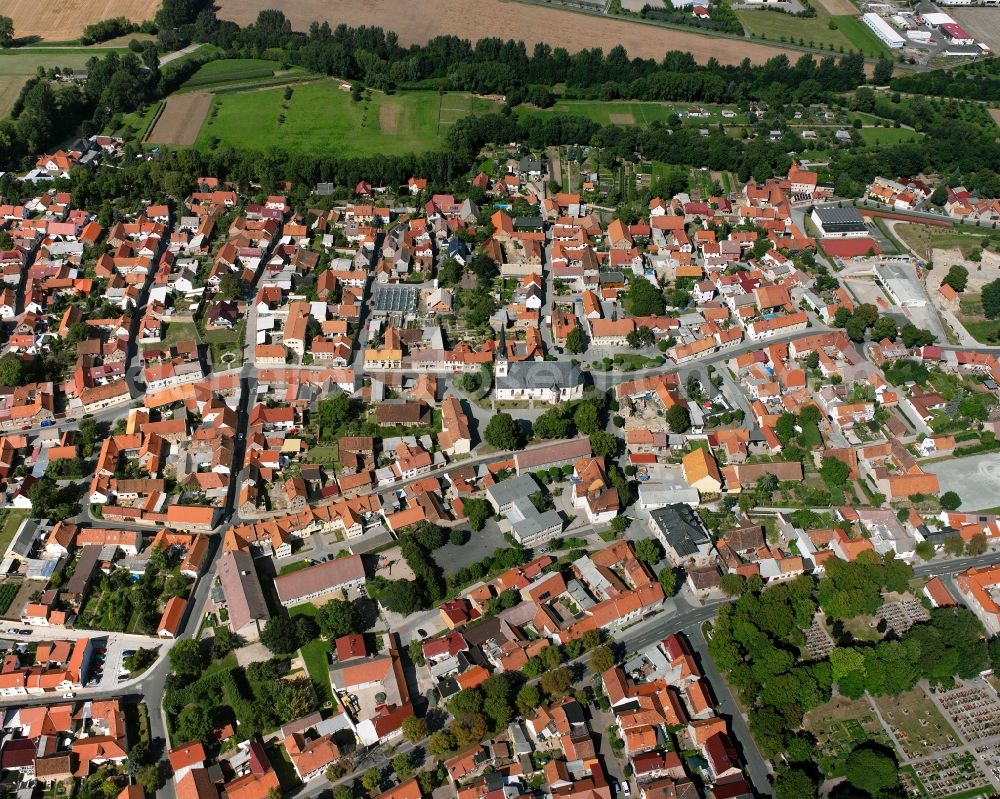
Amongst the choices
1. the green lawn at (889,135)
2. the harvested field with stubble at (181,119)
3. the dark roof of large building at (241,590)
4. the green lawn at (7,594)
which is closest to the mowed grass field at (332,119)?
the harvested field with stubble at (181,119)

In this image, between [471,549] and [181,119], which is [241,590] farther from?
[181,119]

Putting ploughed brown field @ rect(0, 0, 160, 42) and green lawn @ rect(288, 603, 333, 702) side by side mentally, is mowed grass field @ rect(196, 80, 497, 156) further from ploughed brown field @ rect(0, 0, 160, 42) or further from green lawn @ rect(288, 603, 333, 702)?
green lawn @ rect(288, 603, 333, 702)

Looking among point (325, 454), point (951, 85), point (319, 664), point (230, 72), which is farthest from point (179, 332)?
point (951, 85)

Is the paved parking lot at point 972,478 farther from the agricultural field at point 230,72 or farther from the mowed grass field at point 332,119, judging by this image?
the agricultural field at point 230,72

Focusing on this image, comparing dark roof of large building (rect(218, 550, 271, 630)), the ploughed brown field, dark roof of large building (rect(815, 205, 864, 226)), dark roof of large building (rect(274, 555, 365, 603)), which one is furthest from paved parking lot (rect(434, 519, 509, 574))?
the ploughed brown field

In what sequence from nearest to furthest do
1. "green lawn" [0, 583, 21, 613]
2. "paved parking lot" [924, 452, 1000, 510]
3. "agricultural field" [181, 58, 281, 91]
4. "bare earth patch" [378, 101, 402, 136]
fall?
"green lawn" [0, 583, 21, 613] < "paved parking lot" [924, 452, 1000, 510] < "bare earth patch" [378, 101, 402, 136] < "agricultural field" [181, 58, 281, 91]

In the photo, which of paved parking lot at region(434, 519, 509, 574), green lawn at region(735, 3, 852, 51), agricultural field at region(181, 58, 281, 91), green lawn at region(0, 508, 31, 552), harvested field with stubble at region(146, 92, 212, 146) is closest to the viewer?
paved parking lot at region(434, 519, 509, 574)

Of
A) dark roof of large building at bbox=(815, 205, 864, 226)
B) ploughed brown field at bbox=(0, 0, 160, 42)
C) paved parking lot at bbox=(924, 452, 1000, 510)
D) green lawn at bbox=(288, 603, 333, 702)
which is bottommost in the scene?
green lawn at bbox=(288, 603, 333, 702)

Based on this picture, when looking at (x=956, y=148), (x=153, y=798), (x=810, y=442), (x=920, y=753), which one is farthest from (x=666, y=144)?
(x=153, y=798)
